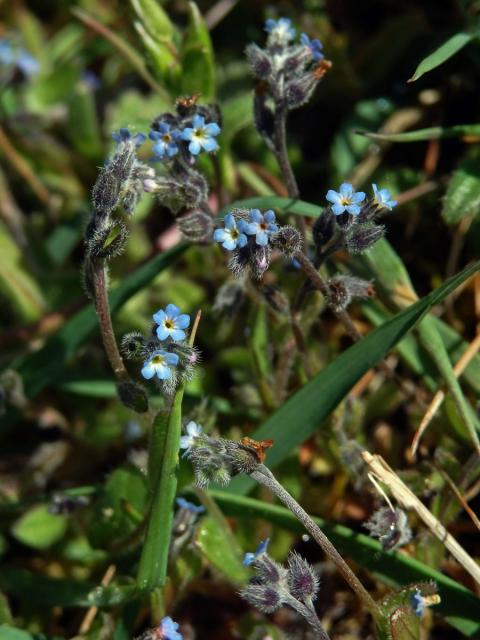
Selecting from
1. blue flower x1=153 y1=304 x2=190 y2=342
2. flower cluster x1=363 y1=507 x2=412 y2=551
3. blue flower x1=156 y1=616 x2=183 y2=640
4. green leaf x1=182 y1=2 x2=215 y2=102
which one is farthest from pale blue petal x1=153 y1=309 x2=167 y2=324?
green leaf x1=182 y1=2 x2=215 y2=102

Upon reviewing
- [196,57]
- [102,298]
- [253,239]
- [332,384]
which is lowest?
[332,384]

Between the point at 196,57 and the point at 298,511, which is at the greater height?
the point at 196,57

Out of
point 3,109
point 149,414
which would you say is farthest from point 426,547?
point 3,109

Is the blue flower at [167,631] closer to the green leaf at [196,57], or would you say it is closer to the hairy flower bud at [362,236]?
the hairy flower bud at [362,236]

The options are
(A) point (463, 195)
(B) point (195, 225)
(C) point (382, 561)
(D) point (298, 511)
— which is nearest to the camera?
(D) point (298, 511)

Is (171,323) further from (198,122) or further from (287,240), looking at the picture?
(198,122)

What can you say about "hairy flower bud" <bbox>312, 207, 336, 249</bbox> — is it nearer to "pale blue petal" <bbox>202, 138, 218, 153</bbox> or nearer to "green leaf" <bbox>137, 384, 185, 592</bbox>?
"pale blue petal" <bbox>202, 138, 218, 153</bbox>

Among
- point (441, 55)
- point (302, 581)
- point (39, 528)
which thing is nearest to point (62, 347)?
point (39, 528)
